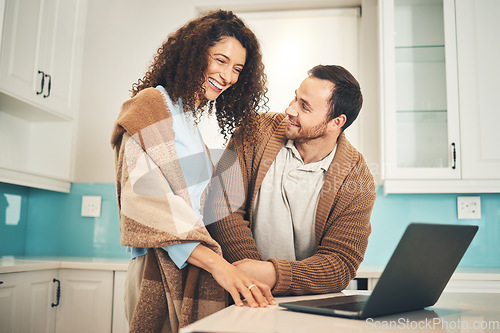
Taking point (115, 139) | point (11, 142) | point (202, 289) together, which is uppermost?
point (11, 142)

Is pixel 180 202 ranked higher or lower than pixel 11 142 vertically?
lower

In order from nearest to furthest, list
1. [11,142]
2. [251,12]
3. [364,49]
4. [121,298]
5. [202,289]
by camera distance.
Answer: [202,289], [121,298], [11,142], [364,49], [251,12]

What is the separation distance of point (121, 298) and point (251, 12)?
5.75 feet

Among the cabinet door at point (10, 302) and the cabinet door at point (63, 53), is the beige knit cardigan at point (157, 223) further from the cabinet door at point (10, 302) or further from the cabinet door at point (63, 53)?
the cabinet door at point (63, 53)

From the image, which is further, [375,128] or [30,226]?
[30,226]

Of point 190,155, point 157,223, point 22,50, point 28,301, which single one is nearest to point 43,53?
point 22,50

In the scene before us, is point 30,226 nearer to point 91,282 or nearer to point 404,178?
point 91,282

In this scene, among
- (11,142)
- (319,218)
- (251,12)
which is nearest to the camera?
(319,218)

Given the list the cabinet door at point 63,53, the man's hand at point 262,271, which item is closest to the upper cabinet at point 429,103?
the man's hand at point 262,271

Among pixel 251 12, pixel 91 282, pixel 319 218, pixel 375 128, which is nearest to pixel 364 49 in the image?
pixel 375 128

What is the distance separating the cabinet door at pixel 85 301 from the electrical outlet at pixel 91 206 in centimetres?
56

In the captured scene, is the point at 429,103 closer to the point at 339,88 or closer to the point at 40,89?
the point at 339,88

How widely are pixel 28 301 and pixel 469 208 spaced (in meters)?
2.15

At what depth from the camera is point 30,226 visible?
8.88 ft
